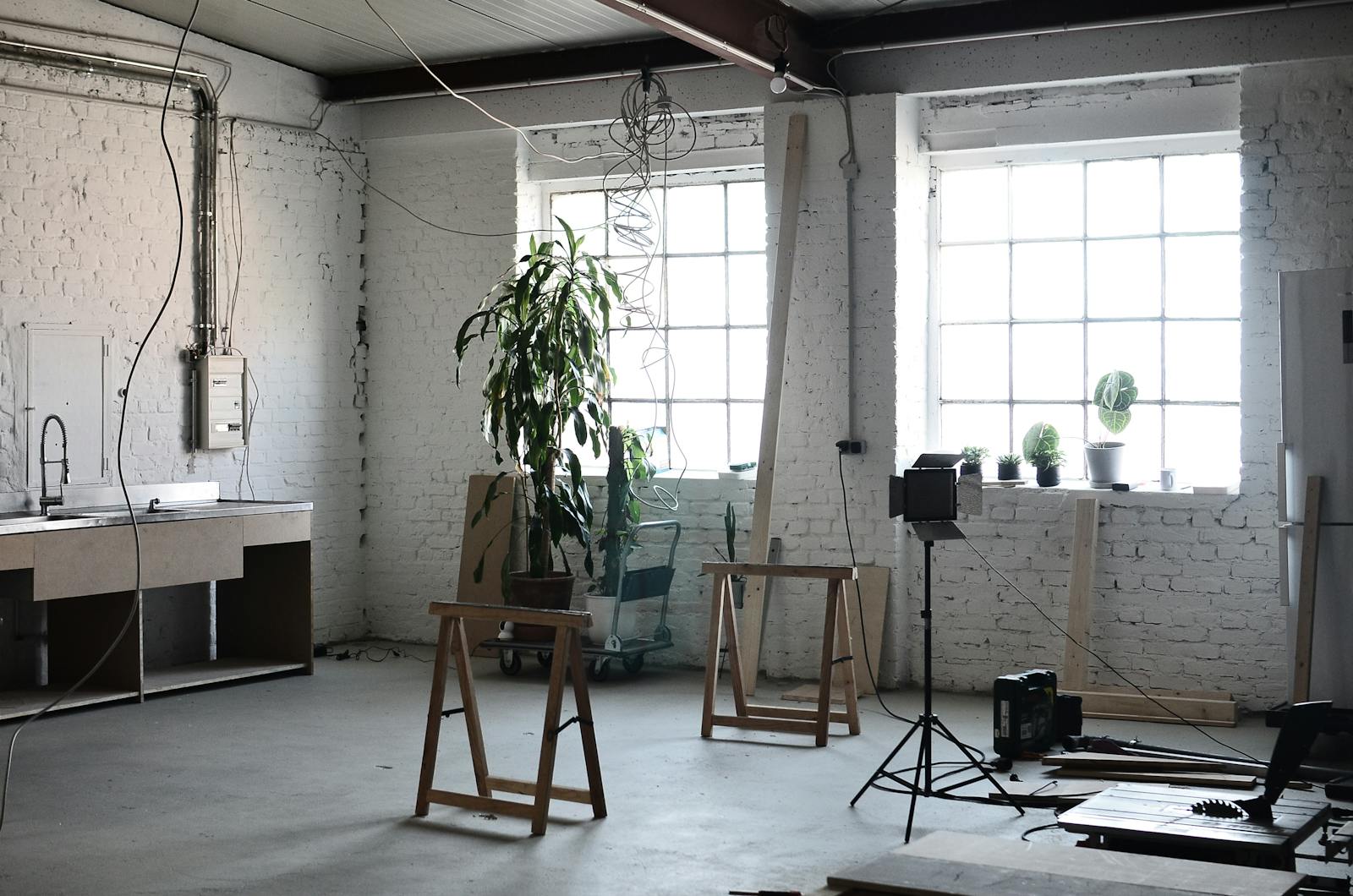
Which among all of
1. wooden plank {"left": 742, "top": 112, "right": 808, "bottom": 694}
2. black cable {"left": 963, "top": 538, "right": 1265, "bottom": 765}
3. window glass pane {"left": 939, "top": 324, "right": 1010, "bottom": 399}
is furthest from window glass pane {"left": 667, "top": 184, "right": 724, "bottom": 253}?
black cable {"left": 963, "top": 538, "right": 1265, "bottom": 765}

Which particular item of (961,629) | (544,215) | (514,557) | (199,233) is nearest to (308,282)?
(199,233)

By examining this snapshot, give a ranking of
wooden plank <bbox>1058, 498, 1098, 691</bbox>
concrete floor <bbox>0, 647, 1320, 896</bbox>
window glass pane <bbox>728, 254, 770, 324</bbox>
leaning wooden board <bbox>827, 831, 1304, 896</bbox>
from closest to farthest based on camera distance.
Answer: leaning wooden board <bbox>827, 831, 1304, 896</bbox>
concrete floor <bbox>0, 647, 1320, 896</bbox>
wooden plank <bbox>1058, 498, 1098, 691</bbox>
window glass pane <bbox>728, 254, 770, 324</bbox>

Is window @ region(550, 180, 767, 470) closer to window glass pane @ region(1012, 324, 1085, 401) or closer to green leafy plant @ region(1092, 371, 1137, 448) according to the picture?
window glass pane @ region(1012, 324, 1085, 401)

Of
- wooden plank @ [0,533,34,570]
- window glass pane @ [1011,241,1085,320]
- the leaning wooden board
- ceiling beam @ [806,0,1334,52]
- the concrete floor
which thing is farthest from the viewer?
window glass pane @ [1011,241,1085,320]

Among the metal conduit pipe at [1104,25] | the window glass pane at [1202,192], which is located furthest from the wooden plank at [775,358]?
the window glass pane at [1202,192]

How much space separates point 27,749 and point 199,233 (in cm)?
308

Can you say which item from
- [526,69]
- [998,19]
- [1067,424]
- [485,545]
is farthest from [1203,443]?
[526,69]

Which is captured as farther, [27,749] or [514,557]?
[514,557]

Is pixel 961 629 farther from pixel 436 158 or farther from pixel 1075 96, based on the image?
pixel 436 158

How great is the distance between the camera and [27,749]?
5633 mm

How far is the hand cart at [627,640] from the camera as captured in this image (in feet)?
23.2

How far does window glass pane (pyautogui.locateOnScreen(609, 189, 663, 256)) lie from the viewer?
7867 mm

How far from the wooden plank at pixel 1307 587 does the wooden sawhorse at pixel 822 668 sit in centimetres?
182

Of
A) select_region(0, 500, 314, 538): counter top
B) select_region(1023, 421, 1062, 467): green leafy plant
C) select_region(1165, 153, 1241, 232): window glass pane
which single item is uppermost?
select_region(1165, 153, 1241, 232): window glass pane
